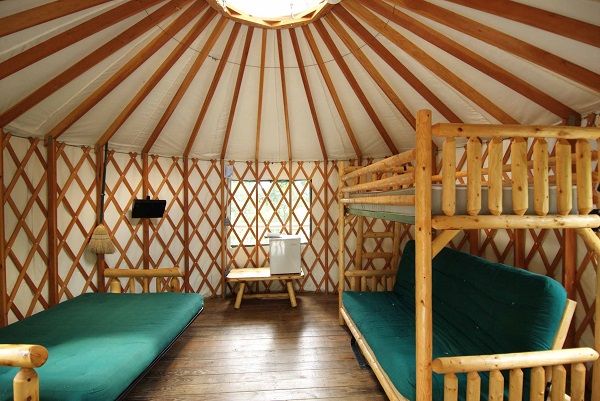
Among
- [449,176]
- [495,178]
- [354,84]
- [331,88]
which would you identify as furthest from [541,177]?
[331,88]

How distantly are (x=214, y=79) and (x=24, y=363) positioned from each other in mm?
2569

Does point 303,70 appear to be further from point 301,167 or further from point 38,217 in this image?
point 38,217

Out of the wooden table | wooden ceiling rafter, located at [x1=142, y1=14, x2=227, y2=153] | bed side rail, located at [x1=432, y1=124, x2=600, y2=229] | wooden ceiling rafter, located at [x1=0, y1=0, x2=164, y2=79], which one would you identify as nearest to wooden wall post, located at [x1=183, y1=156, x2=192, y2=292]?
wooden ceiling rafter, located at [x1=142, y1=14, x2=227, y2=153]

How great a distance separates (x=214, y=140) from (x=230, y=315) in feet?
7.41

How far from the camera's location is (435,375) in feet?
5.08

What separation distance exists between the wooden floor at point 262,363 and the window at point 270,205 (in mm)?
1208

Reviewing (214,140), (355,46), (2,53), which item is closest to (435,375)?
(355,46)

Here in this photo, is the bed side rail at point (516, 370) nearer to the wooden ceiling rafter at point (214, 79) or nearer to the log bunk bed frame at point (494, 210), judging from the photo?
the log bunk bed frame at point (494, 210)

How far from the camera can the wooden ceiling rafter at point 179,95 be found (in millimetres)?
2660

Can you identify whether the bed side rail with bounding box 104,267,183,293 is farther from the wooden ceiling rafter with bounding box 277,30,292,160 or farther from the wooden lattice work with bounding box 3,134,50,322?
the wooden ceiling rafter with bounding box 277,30,292,160

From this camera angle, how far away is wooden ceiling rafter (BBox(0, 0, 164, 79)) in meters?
1.91

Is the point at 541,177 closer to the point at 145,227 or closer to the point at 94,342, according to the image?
the point at 94,342

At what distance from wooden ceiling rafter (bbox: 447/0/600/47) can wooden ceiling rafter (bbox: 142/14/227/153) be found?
209 centimetres

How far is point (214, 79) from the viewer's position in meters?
2.92
